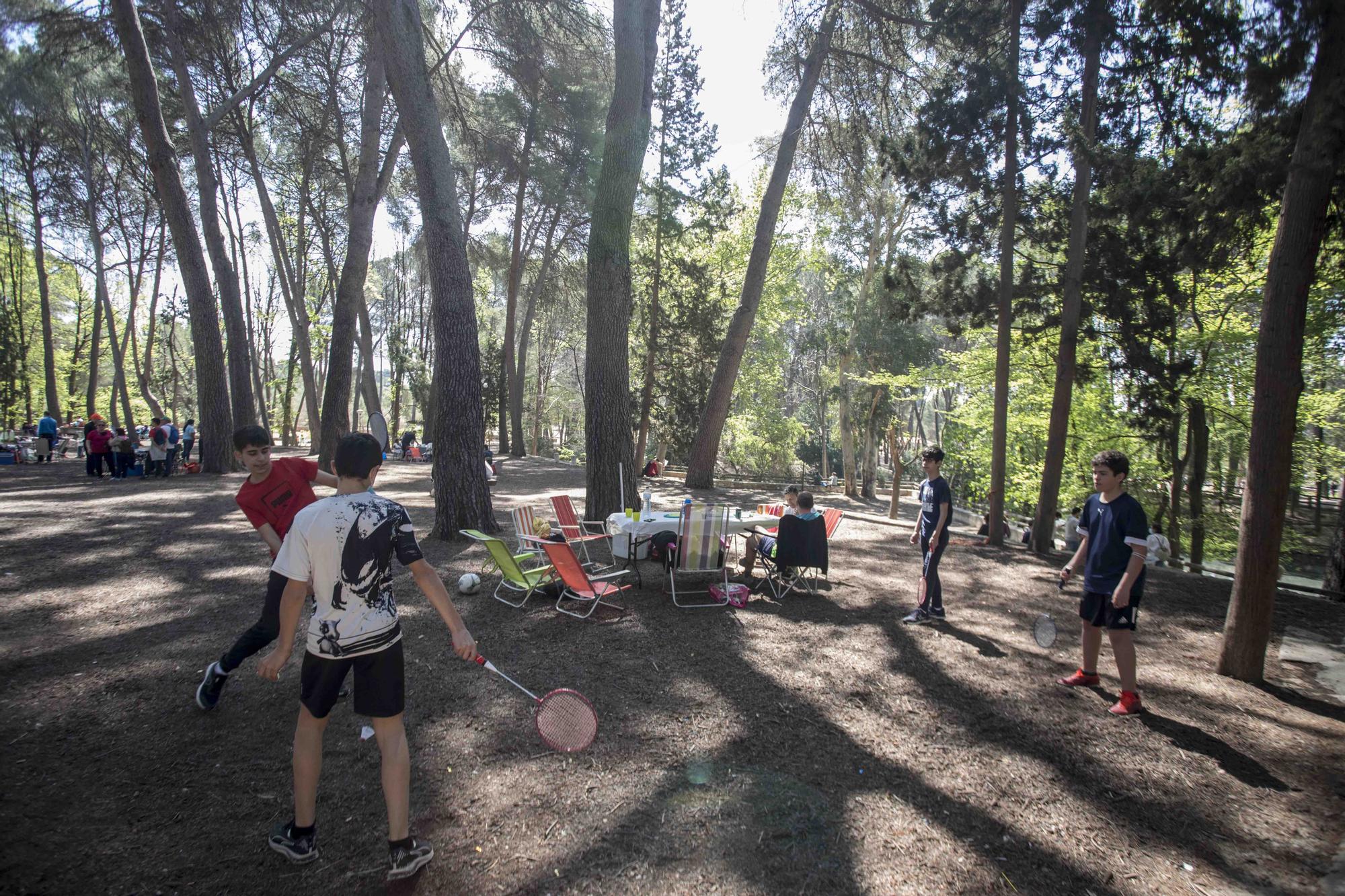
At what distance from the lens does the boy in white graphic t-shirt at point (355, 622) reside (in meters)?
2.45

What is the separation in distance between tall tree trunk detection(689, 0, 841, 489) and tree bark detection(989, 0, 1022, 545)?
14.6ft

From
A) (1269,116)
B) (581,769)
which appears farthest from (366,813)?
(1269,116)

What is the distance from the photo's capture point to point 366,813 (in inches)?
120

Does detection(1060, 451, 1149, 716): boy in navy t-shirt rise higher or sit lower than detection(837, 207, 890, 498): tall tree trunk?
lower

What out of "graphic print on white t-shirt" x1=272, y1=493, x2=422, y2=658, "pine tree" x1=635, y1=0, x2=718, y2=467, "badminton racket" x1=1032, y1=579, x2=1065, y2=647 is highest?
"pine tree" x1=635, y1=0, x2=718, y2=467

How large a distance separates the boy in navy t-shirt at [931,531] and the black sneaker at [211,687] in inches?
210

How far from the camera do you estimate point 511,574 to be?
595 cm

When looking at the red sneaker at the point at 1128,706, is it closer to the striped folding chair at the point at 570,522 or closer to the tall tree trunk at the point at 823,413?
the striped folding chair at the point at 570,522

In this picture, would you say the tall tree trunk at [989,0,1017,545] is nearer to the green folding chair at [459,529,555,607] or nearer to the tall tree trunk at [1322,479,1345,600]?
the tall tree trunk at [1322,479,1345,600]

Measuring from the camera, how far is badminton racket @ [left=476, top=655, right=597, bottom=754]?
360 centimetres

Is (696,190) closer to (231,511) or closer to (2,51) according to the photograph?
(231,511)

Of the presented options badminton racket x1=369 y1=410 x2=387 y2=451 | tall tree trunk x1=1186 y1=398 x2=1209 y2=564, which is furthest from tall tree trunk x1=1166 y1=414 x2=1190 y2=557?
badminton racket x1=369 y1=410 x2=387 y2=451

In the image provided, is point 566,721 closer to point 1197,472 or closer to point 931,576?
point 931,576

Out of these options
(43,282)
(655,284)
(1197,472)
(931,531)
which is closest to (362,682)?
(931,531)
